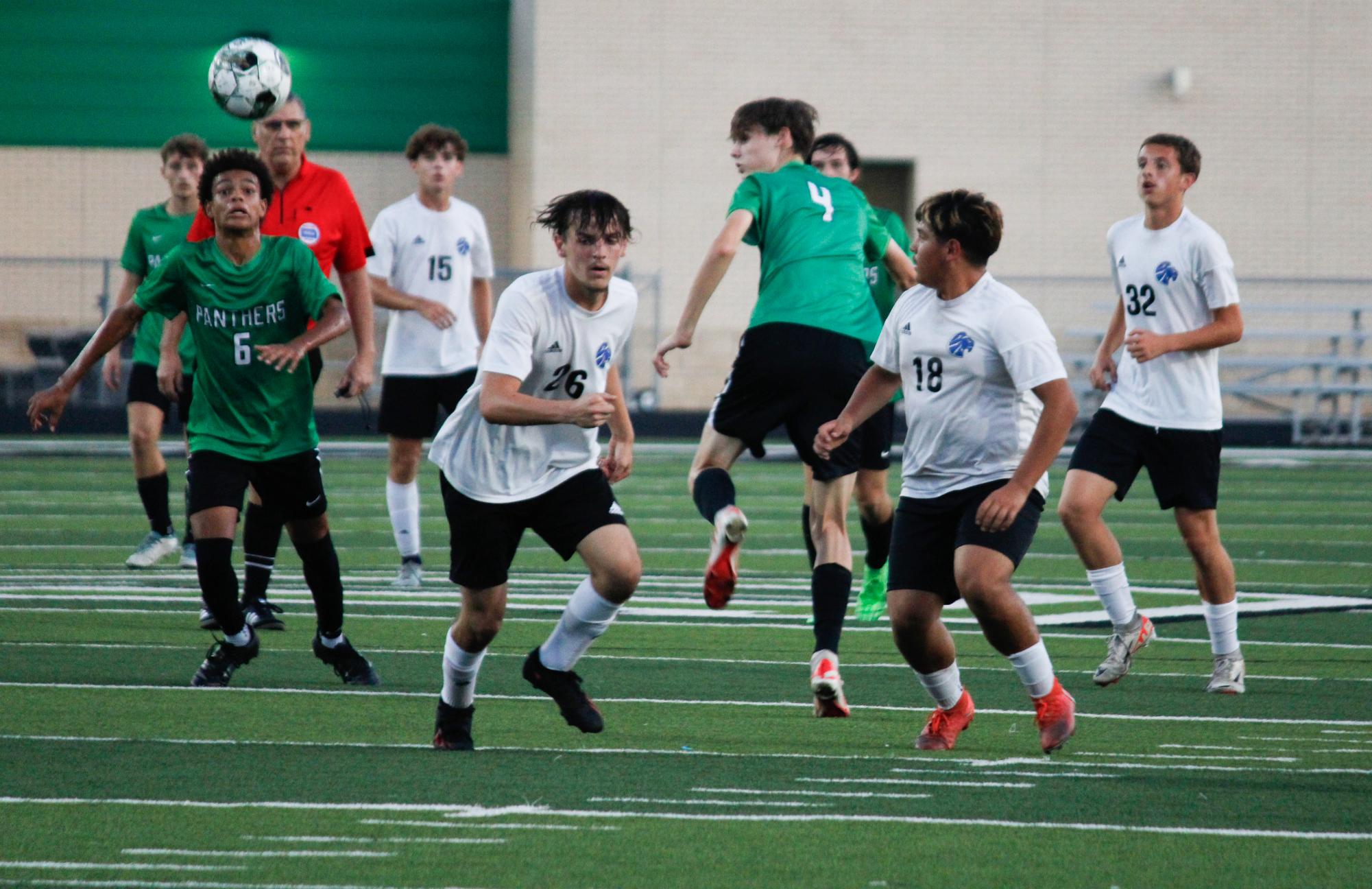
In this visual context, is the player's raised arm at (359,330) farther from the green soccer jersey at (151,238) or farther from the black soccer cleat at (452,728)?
the green soccer jersey at (151,238)

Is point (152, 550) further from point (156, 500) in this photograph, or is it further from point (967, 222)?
point (967, 222)

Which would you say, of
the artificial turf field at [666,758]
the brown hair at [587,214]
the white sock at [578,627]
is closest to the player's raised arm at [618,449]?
the white sock at [578,627]

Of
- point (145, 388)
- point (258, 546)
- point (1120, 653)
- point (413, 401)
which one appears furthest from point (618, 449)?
point (145, 388)

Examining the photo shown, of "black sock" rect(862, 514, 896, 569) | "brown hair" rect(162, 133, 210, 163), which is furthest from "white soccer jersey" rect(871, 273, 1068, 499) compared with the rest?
"brown hair" rect(162, 133, 210, 163)

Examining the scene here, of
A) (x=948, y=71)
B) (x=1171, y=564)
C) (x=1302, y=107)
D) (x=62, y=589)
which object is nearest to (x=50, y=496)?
(x=62, y=589)

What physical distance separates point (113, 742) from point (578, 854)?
77.5 inches

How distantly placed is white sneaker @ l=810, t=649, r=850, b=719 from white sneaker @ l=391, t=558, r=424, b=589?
4022mm

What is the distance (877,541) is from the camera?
911cm

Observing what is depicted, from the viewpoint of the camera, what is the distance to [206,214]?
7.11 m

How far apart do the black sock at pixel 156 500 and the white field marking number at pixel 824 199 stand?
5174mm

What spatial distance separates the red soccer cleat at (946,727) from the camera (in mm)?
5852

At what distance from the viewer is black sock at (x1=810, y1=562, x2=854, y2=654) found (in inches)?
252

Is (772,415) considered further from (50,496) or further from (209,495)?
(50,496)

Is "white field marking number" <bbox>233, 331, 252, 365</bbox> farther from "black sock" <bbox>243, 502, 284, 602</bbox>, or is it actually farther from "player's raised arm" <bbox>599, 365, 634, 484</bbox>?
"player's raised arm" <bbox>599, 365, 634, 484</bbox>
